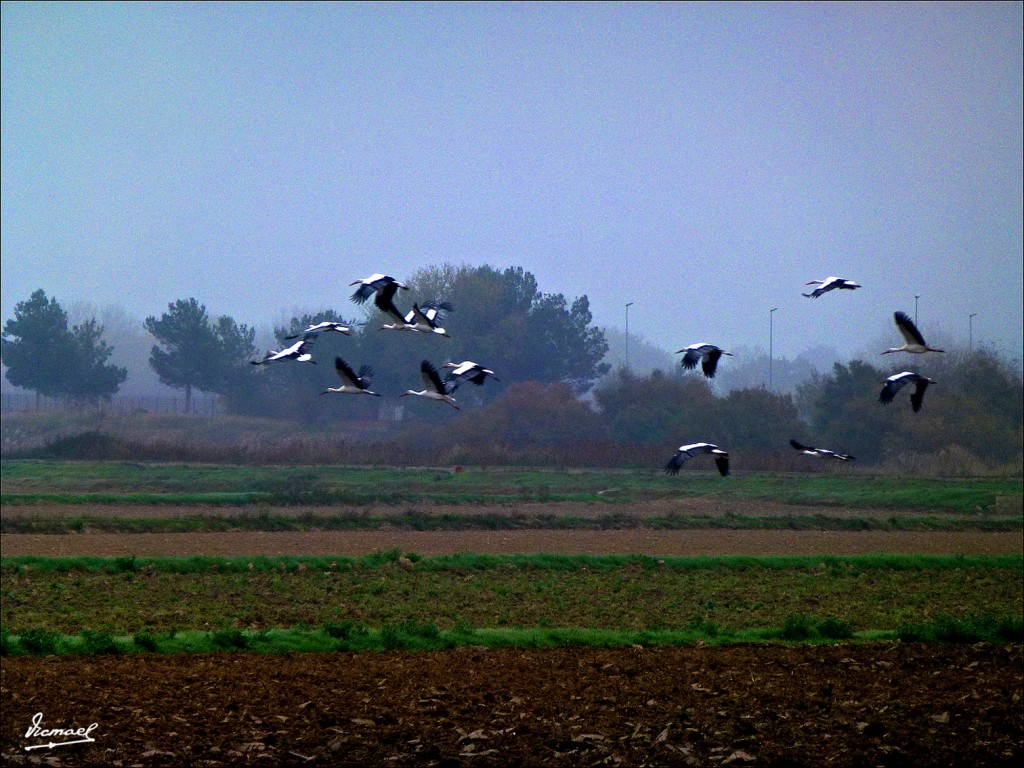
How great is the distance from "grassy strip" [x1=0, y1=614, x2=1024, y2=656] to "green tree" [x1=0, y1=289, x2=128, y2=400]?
70595 mm

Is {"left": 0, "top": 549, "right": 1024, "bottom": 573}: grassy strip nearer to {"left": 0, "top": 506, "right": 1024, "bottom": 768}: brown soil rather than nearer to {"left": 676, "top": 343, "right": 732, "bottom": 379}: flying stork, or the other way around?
{"left": 0, "top": 506, "right": 1024, "bottom": 768}: brown soil

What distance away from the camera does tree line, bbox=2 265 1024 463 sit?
211ft

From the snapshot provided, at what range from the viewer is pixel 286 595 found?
23.3 meters

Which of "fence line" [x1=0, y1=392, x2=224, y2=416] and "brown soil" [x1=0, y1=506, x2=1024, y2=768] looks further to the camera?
"fence line" [x1=0, y1=392, x2=224, y2=416]

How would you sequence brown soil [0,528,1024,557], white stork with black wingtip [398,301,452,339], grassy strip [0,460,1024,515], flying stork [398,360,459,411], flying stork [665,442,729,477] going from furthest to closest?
grassy strip [0,460,1024,515] → brown soil [0,528,1024,557] → flying stork [398,360,459,411] → white stork with black wingtip [398,301,452,339] → flying stork [665,442,729,477]

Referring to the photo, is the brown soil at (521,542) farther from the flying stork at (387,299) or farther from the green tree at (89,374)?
the green tree at (89,374)

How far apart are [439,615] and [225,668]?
5948 millimetres

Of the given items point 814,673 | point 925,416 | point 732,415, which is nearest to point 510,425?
point 732,415

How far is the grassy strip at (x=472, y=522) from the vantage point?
36.2m

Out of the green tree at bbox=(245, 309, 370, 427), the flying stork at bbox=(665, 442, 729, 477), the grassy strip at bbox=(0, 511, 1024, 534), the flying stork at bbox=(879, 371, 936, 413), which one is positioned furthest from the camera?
the green tree at bbox=(245, 309, 370, 427)

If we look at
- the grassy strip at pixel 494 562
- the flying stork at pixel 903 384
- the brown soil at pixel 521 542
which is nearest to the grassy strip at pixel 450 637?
the flying stork at pixel 903 384

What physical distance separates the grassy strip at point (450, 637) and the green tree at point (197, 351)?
61774 millimetres

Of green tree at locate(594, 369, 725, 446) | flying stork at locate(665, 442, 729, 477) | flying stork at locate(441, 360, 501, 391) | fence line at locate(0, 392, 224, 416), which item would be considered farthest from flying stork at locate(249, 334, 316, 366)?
fence line at locate(0, 392, 224, 416)

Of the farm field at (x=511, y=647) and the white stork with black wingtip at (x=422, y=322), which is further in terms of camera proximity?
the white stork with black wingtip at (x=422, y=322)
